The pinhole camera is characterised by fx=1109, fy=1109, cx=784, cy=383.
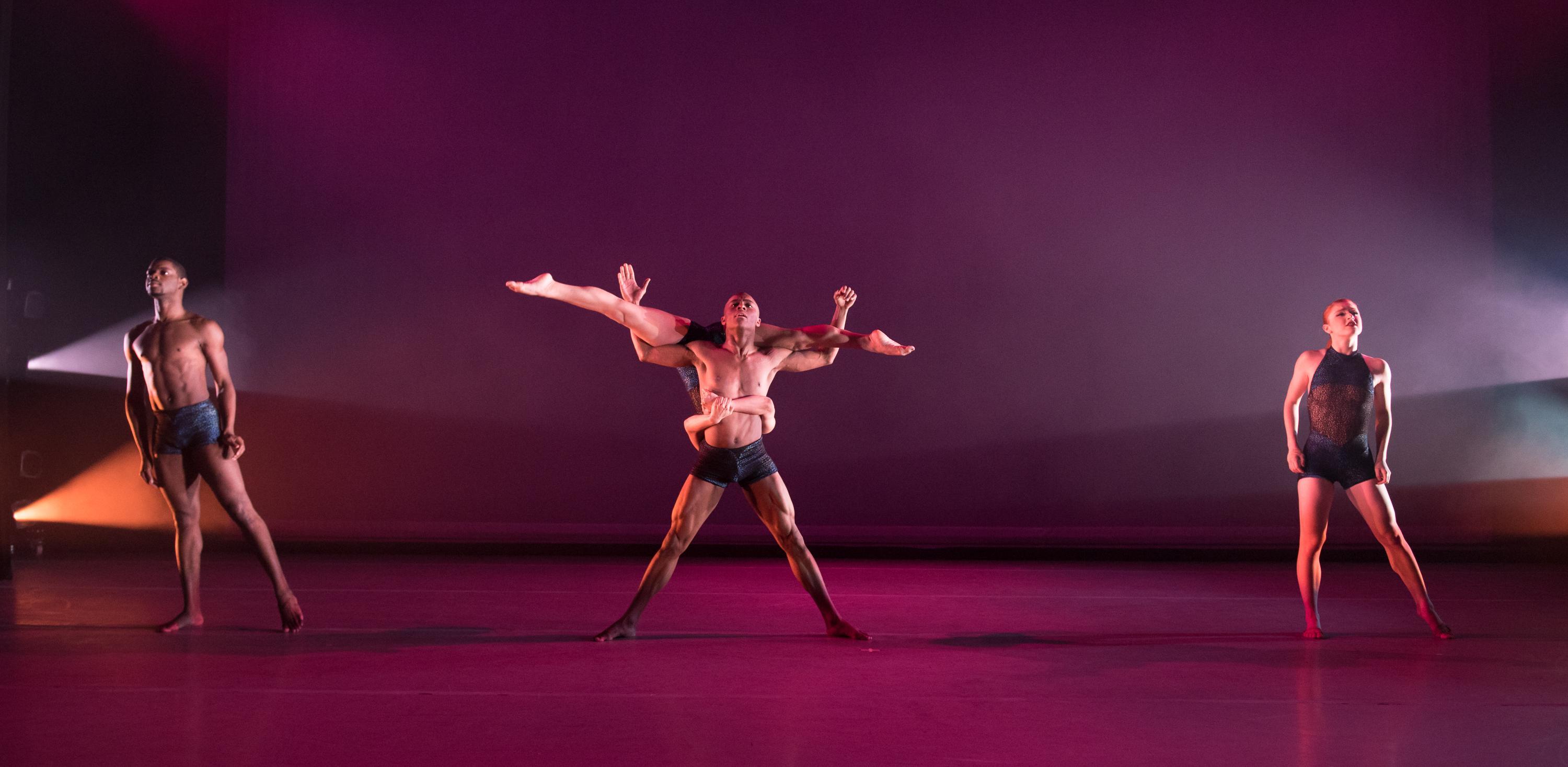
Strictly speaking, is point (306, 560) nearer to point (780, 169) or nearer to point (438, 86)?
point (438, 86)

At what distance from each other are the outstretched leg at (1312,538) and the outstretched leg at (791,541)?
6.56ft

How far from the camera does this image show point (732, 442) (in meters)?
4.77

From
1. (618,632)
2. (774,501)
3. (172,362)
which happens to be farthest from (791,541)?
(172,362)

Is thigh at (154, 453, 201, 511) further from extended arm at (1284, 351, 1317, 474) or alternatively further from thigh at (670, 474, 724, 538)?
extended arm at (1284, 351, 1317, 474)

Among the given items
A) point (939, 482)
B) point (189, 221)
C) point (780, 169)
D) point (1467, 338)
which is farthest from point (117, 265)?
point (1467, 338)

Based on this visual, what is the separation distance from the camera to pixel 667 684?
3.94 meters

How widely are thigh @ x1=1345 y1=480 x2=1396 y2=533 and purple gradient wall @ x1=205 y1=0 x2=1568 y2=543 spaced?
10.9ft

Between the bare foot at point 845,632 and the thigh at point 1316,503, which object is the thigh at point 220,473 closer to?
the bare foot at point 845,632

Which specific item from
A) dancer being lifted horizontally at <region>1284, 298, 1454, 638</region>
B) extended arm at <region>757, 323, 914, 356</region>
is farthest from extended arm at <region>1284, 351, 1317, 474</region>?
extended arm at <region>757, 323, 914, 356</region>

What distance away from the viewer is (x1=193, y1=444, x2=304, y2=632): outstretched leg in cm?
493

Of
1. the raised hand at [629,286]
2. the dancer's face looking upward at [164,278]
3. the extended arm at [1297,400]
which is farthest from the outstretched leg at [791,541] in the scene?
the dancer's face looking upward at [164,278]

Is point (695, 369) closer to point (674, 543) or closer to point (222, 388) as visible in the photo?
point (674, 543)

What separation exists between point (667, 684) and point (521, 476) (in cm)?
496

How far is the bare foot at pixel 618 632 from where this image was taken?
4793mm
